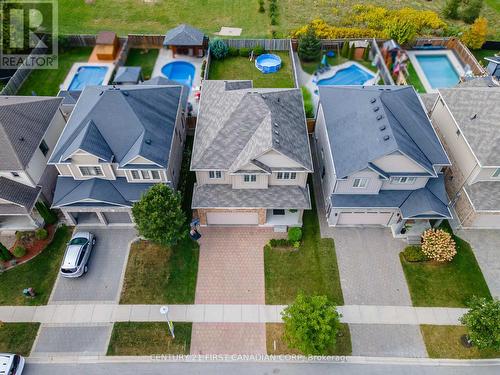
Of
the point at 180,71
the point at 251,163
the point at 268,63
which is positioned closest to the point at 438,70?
the point at 268,63

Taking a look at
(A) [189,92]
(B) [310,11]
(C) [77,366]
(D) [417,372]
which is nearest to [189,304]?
(C) [77,366]

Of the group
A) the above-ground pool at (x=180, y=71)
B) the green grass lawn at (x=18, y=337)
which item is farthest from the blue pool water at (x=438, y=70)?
the green grass lawn at (x=18, y=337)

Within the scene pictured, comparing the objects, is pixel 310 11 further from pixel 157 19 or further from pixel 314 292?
pixel 314 292

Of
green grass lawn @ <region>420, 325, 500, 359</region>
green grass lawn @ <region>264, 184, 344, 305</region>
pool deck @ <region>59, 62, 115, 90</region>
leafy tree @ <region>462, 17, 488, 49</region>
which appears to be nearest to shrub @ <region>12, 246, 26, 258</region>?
green grass lawn @ <region>264, 184, 344, 305</region>

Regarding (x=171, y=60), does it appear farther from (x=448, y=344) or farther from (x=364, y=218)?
(x=448, y=344)

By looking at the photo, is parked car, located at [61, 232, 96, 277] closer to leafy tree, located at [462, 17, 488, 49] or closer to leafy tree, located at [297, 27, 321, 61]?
leafy tree, located at [297, 27, 321, 61]
